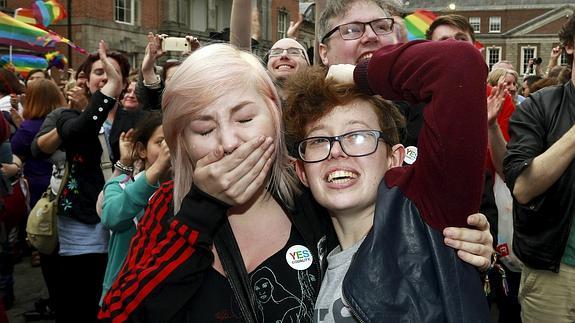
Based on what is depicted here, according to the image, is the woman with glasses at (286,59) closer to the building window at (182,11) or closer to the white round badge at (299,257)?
the white round badge at (299,257)

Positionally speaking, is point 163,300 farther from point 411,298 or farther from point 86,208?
point 86,208

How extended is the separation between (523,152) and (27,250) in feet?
22.3

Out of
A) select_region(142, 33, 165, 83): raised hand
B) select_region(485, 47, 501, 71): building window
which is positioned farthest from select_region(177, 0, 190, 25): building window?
select_region(485, 47, 501, 71): building window

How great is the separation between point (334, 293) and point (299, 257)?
17cm

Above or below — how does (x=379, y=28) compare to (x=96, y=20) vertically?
below

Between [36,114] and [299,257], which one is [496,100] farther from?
[36,114]

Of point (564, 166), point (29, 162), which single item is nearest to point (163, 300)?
point (564, 166)

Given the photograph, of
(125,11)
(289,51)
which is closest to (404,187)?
(289,51)

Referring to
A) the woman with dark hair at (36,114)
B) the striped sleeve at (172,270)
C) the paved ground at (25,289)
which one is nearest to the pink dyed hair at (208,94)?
the striped sleeve at (172,270)

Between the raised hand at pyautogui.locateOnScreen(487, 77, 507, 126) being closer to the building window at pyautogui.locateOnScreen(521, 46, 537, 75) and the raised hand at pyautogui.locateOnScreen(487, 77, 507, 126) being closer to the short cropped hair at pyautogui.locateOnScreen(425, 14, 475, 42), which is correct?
the short cropped hair at pyautogui.locateOnScreen(425, 14, 475, 42)

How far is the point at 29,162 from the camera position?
5949 mm

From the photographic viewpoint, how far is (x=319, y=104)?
174 cm

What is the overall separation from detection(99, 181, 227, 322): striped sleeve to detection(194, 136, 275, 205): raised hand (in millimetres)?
38

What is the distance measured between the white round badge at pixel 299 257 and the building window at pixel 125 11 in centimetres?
2315
